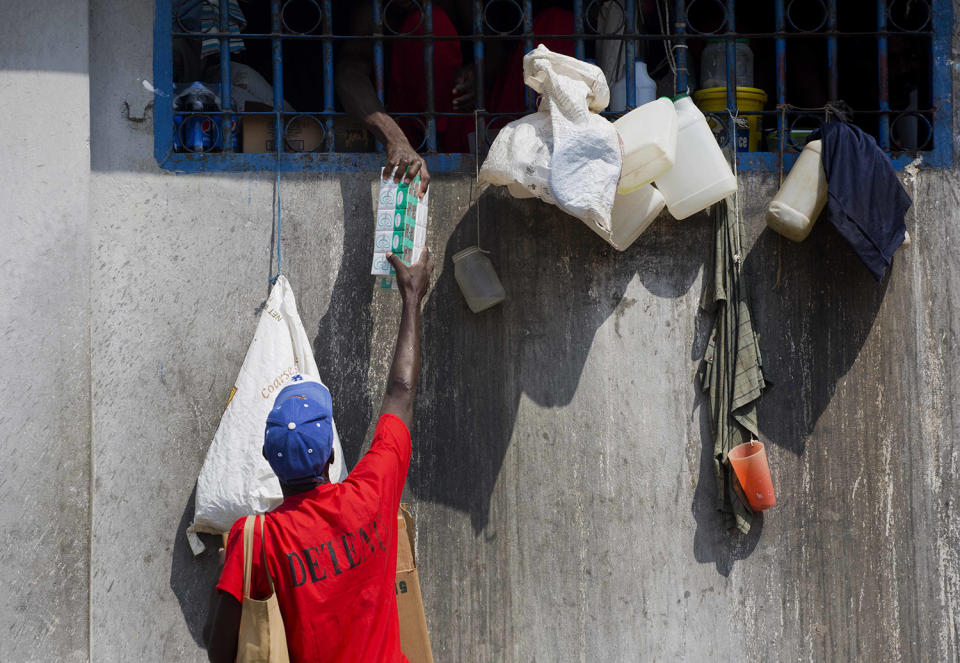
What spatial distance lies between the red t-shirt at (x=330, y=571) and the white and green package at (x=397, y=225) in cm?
81

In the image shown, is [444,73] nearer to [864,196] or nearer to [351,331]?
[351,331]

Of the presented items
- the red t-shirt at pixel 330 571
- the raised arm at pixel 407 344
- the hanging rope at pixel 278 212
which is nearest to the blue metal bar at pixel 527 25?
the raised arm at pixel 407 344

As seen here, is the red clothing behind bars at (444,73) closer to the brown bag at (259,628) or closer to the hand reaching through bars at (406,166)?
the hand reaching through bars at (406,166)

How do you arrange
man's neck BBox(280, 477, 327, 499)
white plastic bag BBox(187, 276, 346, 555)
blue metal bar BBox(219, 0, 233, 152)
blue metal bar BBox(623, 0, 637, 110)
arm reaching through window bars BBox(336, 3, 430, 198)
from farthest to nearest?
blue metal bar BBox(623, 0, 637, 110) < blue metal bar BBox(219, 0, 233, 152) < arm reaching through window bars BBox(336, 3, 430, 198) < white plastic bag BBox(187, 276, 346, 555) < man's neck BBox(280, 477, 327, 499)

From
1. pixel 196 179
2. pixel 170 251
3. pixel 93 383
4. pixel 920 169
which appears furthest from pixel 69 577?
pixel 920 169

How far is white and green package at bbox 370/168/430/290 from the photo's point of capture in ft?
9.41

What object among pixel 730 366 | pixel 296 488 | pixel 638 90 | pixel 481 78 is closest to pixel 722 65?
pixel 638 90

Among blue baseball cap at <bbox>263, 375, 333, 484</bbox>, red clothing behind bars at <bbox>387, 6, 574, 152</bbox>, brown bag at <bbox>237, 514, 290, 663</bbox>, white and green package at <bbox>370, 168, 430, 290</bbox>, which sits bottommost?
brown bag at <bbox>237, 514, 290, 663</bbox>

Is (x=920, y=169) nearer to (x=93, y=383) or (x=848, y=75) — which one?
(x=848, y=75)

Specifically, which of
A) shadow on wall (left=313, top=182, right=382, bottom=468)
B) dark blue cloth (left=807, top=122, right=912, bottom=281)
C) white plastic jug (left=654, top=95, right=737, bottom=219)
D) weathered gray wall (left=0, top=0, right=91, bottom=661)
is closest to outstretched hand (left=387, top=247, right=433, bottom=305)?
shadow on wall (left=313, top=182, right=382, bottom=468)

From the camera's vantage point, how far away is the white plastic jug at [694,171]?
120 inches

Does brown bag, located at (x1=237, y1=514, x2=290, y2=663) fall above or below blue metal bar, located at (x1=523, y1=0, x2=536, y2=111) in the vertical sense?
below

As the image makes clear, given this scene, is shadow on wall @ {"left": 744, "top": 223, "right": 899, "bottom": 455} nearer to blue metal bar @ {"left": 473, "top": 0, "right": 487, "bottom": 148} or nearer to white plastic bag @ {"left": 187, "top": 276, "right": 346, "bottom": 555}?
blue metal bar @ {"left": 473, "top": 0, "right": 487, "bottom": 148}

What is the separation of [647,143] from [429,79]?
32.0 inches
